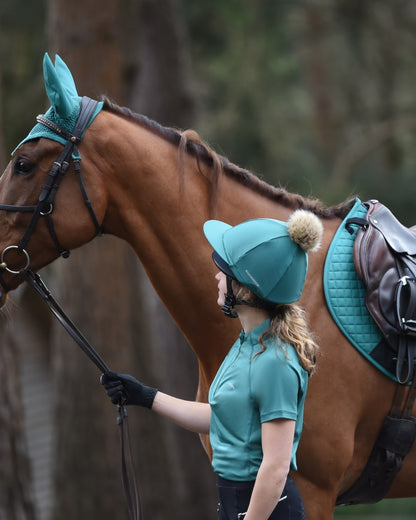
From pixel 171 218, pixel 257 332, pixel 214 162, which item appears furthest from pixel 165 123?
pixel 257 332

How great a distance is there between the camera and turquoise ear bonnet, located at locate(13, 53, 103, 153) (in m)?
2.77

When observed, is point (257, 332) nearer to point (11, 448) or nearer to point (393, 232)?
point (393, 232)

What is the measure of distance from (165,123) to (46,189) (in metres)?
6.92

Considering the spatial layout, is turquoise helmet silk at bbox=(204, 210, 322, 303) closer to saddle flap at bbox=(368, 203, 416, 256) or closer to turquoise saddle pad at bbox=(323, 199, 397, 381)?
turquoise saddle pad at bbox=(323, 199, 397, 381)

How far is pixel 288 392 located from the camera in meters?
2.22

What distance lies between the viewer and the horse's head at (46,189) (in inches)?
111

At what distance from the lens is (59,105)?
280 cm

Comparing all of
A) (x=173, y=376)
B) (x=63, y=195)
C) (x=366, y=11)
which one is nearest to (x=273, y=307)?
(x=63, y=195)

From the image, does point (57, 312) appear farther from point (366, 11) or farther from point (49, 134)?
point (366, 11)

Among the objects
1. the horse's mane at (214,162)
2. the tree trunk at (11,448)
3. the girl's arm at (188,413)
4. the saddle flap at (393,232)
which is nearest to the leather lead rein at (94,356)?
the girl's arm at (188,413)

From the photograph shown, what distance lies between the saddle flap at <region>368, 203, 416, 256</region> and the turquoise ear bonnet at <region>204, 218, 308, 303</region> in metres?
0.70

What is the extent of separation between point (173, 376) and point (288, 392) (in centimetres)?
770

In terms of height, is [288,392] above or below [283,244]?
below

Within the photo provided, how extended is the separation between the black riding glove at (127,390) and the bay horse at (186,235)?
1.13ft
